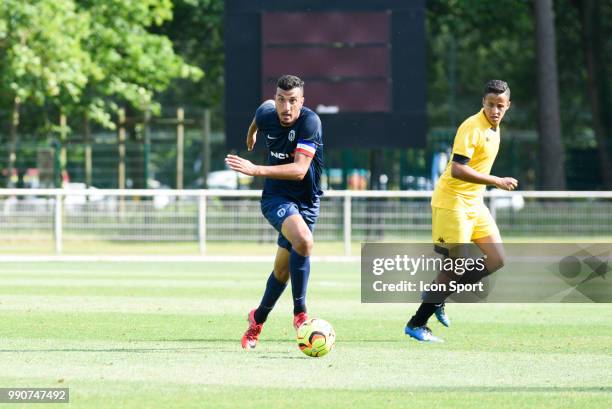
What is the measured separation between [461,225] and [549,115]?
20.3 meters

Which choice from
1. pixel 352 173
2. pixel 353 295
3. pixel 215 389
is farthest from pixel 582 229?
pixel 215 389

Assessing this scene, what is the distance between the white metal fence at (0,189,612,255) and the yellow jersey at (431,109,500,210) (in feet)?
38.9

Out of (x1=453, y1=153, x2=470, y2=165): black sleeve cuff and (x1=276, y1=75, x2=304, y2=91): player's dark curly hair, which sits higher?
(x1=276, y1=75, x2=304, y2=91): player's dark curly hair

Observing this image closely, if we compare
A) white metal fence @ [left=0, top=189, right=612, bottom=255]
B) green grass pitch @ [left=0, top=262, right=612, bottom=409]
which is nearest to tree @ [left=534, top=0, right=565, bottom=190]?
white metal fence @ [left=0, top=189, right=612, bottom=255]

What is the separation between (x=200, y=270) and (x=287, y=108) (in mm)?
10554

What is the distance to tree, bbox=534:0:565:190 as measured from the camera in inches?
1184

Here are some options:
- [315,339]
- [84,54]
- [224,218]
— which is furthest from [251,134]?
[84,54]

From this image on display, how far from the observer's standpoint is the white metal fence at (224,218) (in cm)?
2375

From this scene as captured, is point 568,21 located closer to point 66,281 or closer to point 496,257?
point 66,281

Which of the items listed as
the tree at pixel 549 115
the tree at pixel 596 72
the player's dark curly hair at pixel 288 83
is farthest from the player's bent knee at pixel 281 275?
the tree at pixel 596 72

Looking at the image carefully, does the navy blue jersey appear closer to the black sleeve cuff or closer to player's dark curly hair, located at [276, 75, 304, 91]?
player's dark curly hair, located at [276, 75, 304, 91]

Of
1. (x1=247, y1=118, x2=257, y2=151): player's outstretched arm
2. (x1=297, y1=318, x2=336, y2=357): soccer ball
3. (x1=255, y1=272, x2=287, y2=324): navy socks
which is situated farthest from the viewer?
(x1=247, y1=118, x2=257, y2=151): player's outstretched arm

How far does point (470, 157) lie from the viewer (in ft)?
35.3

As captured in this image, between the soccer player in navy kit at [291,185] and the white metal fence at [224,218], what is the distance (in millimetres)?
12833
